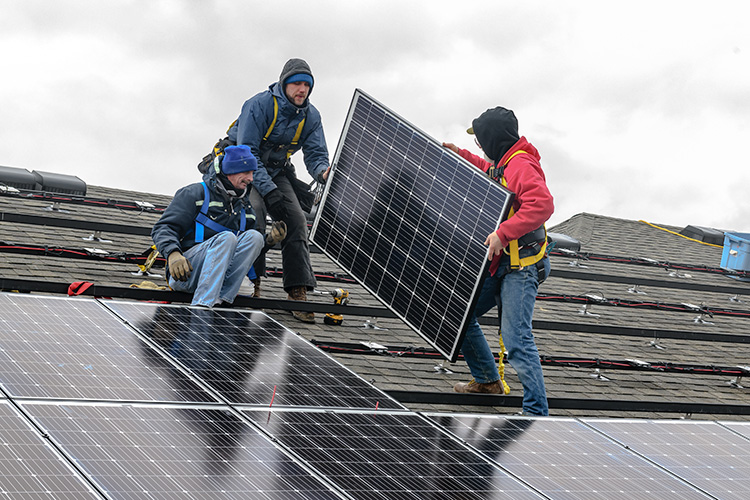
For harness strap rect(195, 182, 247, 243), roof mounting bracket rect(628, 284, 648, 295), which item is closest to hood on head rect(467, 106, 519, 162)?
harness strap rect(195, 182, 247, 243)

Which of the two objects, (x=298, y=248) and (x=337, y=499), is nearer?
(x=337, y=499)

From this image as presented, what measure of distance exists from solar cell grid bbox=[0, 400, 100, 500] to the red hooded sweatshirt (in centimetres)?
427

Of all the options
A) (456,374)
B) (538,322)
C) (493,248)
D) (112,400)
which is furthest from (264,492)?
(538,322)

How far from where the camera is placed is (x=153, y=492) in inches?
165

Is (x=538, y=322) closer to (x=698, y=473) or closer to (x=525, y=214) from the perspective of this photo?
(x=525, y=214)

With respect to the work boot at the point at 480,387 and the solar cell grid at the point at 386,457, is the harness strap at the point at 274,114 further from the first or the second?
the solar cell grid at the point at 386,457

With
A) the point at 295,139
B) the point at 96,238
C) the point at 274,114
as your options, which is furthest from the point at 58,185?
the point at 274,114

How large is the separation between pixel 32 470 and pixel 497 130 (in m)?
5.16

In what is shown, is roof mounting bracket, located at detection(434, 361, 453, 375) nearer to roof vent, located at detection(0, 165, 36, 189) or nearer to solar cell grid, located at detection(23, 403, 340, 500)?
solar cell grid, located at detection(23, 403, 340, 500)

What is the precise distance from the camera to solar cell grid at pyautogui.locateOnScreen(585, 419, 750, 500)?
5938 millimetres

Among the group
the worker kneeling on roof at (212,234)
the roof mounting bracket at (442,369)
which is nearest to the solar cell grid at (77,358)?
the worker kneeling on roof at (212,234)

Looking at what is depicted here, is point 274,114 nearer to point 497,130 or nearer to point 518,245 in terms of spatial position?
point 497,130

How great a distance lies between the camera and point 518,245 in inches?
312

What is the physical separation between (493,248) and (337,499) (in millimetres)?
3599
